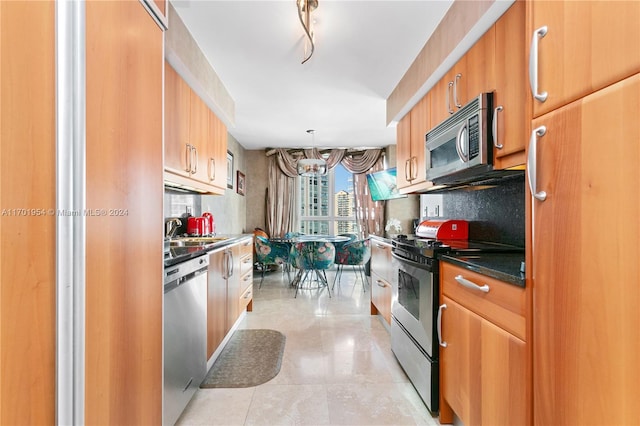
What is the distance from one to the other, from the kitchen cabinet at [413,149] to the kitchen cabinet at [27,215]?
219cm

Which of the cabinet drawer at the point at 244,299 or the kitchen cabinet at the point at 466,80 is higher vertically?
the kitchen cabinet at the point at 466,80

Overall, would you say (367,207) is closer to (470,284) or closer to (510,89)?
(510,89)

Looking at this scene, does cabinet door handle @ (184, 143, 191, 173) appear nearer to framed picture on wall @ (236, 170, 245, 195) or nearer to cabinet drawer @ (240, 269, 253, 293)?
cabinet drawer @ (240, 269, 253, 293)

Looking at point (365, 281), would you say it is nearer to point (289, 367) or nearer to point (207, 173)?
point (289, 367)

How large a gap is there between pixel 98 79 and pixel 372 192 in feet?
17.7

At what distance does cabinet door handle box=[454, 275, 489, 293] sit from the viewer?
47.4 inches

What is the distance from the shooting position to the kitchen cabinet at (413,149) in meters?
2.45

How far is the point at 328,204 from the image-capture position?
6367 millimetres

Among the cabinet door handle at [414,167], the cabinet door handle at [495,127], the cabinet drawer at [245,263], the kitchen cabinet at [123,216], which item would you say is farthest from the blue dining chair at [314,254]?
the kitchen cabinet at [123,216]

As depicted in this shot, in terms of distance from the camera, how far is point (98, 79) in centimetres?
75

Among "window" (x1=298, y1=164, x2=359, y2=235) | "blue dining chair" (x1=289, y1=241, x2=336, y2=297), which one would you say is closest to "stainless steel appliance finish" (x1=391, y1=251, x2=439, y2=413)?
"blue dining chair" (x1=289, y1=241, x2=336, y2=297)

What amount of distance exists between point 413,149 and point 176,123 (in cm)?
197

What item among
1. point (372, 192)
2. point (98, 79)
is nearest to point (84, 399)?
point (98, 79)

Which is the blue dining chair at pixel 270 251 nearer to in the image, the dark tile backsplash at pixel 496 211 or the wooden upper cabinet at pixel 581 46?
the dark tile backsplash at pixel 496 211
